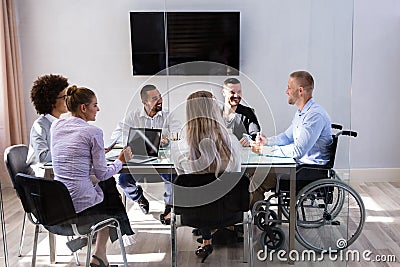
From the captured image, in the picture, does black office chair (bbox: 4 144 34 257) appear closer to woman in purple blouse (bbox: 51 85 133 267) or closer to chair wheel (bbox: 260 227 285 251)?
woman in purple blouse (bbox: 51 85 133 267)

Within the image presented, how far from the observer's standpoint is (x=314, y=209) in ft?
8.57

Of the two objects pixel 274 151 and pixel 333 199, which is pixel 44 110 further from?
pixel 333 199

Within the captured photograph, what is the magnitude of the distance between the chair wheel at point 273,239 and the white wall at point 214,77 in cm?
54

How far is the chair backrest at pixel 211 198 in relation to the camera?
2447 millimetres

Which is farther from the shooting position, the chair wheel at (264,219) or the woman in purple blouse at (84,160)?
the chair wheel at (264,219)

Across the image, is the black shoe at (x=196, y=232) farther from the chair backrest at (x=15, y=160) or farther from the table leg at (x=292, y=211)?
the chair backrest at (x=15, y=160)

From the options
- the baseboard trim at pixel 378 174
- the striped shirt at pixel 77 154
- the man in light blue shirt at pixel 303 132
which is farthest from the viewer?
the baseboard trim at pixel 378 174

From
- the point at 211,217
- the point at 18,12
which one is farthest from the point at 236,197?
the point at 18,12

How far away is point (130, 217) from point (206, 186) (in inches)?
18.1

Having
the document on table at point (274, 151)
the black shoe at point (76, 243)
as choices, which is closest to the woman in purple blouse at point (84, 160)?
the black shoe at point (76, 243)

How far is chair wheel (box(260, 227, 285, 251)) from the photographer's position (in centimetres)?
264

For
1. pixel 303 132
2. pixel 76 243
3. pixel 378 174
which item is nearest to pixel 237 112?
pixel 303 132

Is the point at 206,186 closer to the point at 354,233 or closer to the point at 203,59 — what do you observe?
the point at 203,59

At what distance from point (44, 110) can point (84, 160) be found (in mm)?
344
